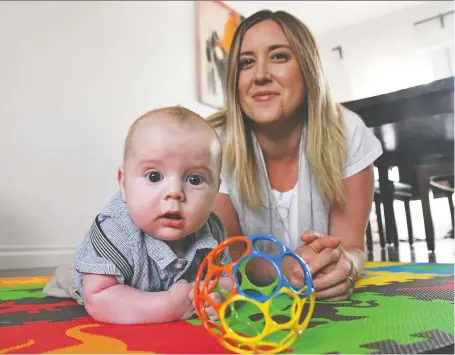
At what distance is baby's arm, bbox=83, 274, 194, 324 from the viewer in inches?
25.6

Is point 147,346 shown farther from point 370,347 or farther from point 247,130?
point 247,130

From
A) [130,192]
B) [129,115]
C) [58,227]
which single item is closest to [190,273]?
[130,192]

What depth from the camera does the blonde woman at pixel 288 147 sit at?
1109mm

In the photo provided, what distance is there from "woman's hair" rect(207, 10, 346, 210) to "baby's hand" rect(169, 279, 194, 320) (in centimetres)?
48

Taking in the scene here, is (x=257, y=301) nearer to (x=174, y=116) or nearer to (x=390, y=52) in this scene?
(x=174, y=116)

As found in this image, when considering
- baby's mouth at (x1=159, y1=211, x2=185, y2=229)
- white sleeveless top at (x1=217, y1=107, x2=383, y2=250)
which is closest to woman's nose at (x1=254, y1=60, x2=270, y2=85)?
white sleeveless top at (x1=217, y1=107, x2=383, y2=250)

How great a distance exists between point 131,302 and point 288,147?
2.23 feet

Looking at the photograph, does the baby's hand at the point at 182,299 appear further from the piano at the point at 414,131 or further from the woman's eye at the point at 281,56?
the piano at the point at 414,131

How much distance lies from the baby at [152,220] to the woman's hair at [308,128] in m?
0.44

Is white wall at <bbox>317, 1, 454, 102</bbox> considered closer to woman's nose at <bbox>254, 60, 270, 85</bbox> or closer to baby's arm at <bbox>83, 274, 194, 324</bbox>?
woman's nose at <bbox>254, 60, 270, 85</bbox>

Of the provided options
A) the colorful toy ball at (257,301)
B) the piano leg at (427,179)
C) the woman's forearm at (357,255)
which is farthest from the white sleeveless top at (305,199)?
the piano leg at (427,179)

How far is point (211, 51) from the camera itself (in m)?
3.11

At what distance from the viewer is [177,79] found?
9.34ft

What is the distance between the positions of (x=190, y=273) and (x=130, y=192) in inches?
7.0
